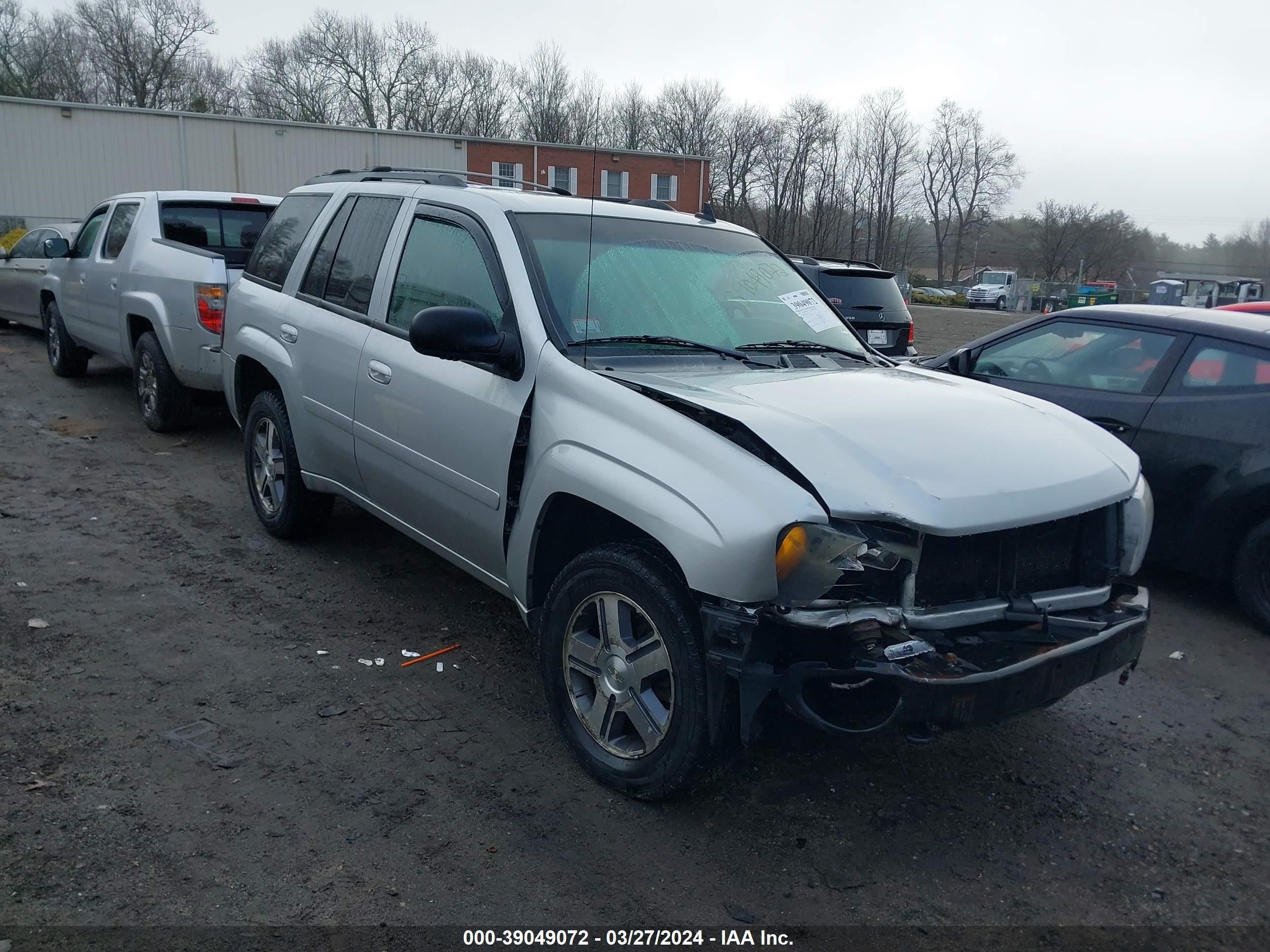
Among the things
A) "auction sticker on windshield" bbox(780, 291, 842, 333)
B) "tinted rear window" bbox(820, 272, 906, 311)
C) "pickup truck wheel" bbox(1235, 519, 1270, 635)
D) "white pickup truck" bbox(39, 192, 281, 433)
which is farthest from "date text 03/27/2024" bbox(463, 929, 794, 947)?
"tinted rear window" bbox(820, 272, 906, 311)

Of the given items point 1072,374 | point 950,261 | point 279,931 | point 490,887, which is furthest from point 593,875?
point 950,261

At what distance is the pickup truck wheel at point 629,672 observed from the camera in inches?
116

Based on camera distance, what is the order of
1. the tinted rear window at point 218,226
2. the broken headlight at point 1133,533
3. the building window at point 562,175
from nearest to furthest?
the broken headlight at point 1133,533 → the tinted rear window at point 218,226 → the building window at point 562,175

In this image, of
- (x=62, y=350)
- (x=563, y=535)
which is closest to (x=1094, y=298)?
(x=62, y=350)

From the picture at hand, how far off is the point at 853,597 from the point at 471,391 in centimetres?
175

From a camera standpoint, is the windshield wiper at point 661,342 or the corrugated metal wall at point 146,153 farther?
the corrugated metal wall at point 146,153

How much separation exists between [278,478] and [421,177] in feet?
6.39

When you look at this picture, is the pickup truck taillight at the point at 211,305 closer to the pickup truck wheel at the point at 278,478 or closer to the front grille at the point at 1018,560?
the pickup truck wheel at the point at 278,478

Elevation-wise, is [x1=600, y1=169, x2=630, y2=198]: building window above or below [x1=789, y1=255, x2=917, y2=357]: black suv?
above

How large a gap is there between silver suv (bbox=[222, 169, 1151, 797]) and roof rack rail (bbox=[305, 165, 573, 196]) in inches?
1.7

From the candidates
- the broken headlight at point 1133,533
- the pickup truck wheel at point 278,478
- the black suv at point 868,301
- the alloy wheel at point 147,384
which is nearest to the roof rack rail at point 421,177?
the pickup truck wheel at point 278,478

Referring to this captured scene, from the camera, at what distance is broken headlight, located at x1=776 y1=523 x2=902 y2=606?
2734 mm

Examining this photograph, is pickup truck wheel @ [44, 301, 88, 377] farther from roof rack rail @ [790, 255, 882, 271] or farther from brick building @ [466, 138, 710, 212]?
brick building @ [466, 138, 710, 212]

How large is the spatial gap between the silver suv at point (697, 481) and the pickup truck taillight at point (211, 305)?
3.13 m
